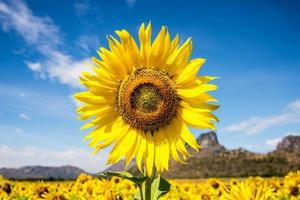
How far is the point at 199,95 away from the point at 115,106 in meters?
0.93

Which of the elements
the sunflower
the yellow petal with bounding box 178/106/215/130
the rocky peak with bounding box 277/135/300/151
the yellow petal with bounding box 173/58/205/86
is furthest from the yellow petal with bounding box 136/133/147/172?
the rocky peak with bounding box 277/135/300/151

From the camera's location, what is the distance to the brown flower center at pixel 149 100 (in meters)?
4.41

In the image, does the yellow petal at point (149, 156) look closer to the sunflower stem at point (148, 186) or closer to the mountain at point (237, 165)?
the sunflower stem at point (148, 186)

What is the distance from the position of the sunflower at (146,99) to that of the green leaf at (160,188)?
13 centimetres

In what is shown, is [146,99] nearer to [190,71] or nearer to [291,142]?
[190,71]

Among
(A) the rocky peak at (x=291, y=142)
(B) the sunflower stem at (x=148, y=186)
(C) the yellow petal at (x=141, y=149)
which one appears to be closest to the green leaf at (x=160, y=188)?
(B) the sunflower stem at (x=148, y=186)

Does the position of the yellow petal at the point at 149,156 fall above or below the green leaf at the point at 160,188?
above

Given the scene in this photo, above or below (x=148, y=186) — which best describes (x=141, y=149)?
above

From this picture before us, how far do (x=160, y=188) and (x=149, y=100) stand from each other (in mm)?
887

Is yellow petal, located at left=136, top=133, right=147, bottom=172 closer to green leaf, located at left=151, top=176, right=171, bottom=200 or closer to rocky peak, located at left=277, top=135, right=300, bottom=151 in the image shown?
green leaf, located at left=151, top=176, right=171, bottom=200

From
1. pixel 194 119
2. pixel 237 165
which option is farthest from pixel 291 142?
pixel 194 119

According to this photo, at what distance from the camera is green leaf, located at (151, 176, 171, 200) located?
163 inches

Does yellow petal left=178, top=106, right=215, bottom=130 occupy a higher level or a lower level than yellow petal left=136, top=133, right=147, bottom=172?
higher

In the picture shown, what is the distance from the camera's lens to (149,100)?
4.42m
